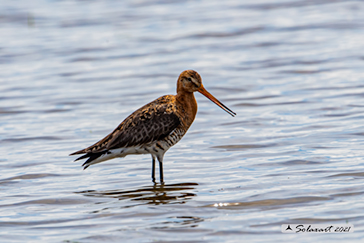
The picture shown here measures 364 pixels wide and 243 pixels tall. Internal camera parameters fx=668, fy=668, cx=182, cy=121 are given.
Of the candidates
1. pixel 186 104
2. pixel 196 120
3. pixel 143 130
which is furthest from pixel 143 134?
pixel 196 120

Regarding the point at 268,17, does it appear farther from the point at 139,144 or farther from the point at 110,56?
the point at 139,144

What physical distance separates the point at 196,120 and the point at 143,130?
3.28 metres

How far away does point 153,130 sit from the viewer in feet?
26.4

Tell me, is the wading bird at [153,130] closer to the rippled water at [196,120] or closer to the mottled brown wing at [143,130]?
the mottled brown wing at [143,130]

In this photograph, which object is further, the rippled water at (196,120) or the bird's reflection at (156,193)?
the bird's reflection at (156,193)

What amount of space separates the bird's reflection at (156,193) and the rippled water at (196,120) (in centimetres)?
2

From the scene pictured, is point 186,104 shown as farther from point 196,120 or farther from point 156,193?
point 196,120

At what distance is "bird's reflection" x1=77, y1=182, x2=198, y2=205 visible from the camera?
739cm

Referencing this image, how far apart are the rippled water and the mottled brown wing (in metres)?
0.50

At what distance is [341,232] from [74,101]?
769 centimetres

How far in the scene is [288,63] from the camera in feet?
48.9

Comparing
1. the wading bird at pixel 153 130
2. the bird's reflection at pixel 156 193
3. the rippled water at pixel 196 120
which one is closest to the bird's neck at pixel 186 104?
the wading bird at pixel 153 130

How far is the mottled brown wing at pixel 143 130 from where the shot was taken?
26.3 ft

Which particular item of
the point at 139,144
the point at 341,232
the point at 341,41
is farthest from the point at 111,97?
the point at 341,232
